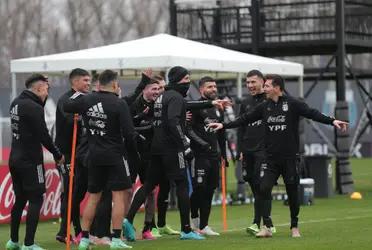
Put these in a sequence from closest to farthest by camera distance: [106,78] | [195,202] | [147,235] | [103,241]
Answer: [106,78], [103,241], [147,235], [195,202]

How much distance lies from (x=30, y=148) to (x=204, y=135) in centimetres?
320

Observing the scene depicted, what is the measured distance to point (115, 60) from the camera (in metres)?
21.6

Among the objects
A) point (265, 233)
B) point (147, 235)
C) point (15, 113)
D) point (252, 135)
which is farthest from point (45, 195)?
point (15, 113)

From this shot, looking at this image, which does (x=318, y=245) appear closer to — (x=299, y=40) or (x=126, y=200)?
(x=126, y=200)

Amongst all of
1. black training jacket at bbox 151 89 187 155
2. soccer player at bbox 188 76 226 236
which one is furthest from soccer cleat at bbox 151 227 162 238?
black training jacket at bbox 151 89 187 155

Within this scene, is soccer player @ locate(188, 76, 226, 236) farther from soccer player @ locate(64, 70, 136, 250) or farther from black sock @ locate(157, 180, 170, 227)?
soccer player @ locate(64, 70, 136, 250)

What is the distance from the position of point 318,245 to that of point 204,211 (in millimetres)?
2642

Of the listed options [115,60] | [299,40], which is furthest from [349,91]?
[115,60]

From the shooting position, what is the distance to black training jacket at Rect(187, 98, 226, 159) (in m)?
15.9

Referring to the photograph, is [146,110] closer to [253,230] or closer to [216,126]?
[216,126]

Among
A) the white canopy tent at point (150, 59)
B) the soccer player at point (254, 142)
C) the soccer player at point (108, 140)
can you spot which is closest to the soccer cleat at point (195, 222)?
the soccer player at point (254, 142)

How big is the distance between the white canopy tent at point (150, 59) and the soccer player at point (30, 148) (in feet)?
24.9

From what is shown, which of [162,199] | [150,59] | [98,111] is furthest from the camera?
[150,59]

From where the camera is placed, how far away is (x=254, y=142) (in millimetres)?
16484
